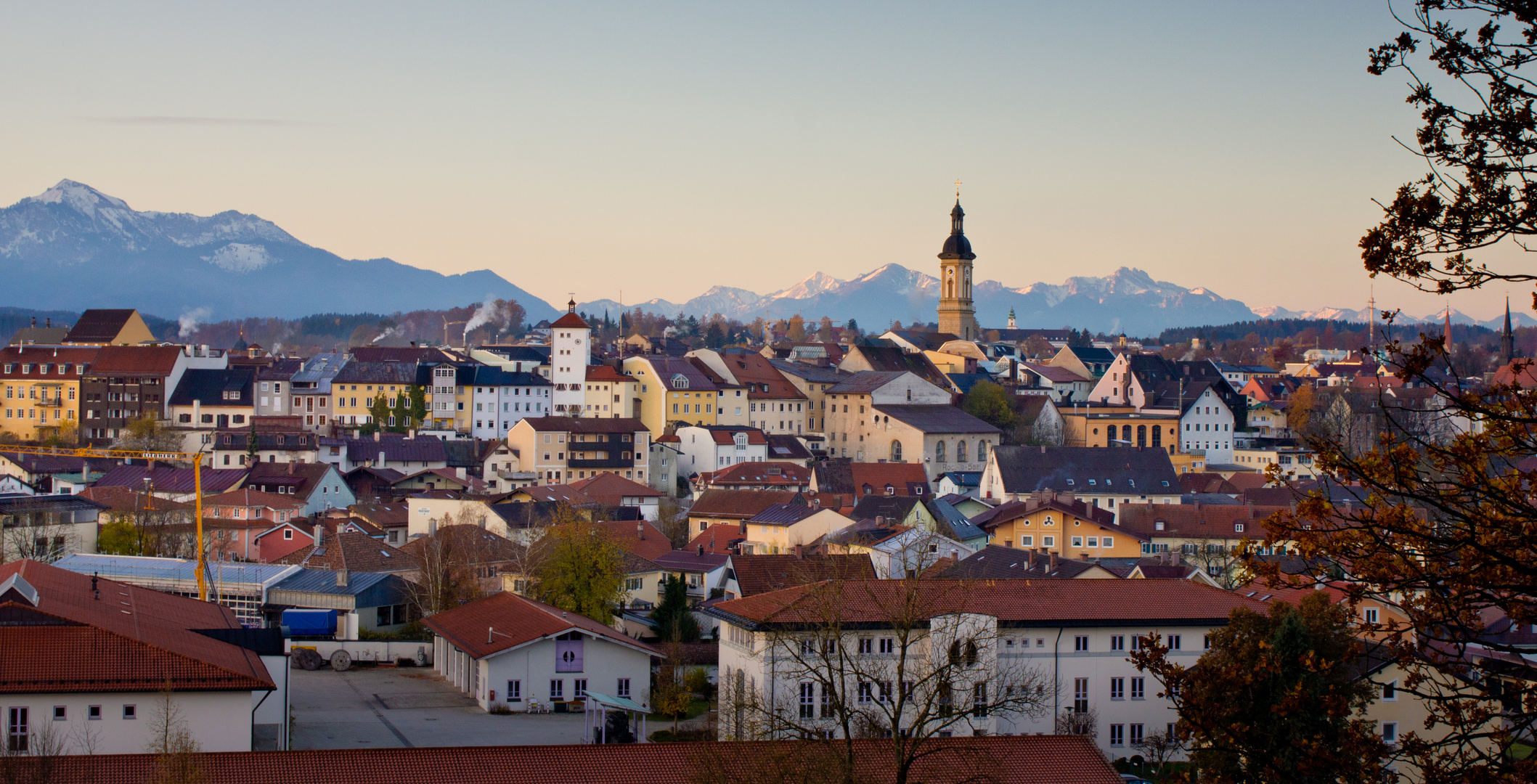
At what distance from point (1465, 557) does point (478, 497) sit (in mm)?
51524

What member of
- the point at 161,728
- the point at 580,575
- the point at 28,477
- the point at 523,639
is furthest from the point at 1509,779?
the point at 28,477

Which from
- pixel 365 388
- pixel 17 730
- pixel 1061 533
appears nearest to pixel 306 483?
pixel 365 388

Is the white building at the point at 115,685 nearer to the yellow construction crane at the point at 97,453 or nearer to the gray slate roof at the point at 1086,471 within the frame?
the yellow construction crane at the point at 97,453

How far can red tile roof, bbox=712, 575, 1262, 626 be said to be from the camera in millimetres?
26211

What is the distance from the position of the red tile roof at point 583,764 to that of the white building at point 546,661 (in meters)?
10.5

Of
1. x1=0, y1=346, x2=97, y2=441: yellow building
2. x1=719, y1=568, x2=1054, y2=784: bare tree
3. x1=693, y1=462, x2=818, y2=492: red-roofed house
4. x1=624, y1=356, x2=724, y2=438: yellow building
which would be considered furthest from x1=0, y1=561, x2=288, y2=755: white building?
x1=0, y1=346, x2=97, y2=441: yellow building

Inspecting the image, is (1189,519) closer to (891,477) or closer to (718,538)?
(718,538)

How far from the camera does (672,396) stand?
81812mm

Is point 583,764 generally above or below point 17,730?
below

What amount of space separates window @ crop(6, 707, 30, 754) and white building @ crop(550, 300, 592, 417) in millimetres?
63647

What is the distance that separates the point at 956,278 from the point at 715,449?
2305 inches

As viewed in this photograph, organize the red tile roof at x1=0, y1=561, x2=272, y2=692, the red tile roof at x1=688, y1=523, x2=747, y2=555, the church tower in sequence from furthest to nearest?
the church tower
the red tile roof at x1=688, y1=523, x2=747, y2=555
the red tile roof at x1=0, y1=561, x2=272, y2=692

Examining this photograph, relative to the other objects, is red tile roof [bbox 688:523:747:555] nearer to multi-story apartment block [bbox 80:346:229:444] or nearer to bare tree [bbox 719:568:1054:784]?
bare tree [bbox 719:568:1054:784]

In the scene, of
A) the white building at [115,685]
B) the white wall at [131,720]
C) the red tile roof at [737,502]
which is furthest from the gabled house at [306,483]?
the white wall at [131,720]
